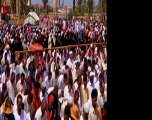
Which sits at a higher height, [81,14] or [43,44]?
[81,14]

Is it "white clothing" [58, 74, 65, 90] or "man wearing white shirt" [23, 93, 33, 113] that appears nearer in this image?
"man wearing white shirt" [23, 93, 33, 113]

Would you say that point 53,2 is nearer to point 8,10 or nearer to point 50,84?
point 8,10

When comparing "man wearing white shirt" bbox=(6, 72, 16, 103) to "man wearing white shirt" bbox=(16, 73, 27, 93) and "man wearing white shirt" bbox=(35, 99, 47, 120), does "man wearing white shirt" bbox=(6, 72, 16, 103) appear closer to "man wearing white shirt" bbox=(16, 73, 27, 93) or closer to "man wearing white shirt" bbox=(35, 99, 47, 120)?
"man wearing white shirt" bbox=(16, 73, 27, 93)

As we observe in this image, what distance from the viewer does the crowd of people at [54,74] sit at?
219 centimetres

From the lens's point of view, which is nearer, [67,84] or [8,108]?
[8,108]

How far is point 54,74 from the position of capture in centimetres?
230

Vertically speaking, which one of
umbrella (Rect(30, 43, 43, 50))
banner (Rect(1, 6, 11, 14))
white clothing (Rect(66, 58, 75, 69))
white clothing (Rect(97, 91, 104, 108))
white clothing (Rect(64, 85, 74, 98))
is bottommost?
white clothing (Rect(97, 91, 104, 108))

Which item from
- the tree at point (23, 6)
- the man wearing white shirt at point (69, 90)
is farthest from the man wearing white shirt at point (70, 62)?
the tree at point (23, 6)

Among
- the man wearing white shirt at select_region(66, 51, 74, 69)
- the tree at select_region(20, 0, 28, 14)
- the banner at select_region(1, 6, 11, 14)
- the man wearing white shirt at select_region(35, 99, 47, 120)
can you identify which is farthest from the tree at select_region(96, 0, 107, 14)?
the man wearing white shirt at select_region(35, 99, 47, 120)

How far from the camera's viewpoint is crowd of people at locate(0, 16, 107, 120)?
7.19 feet

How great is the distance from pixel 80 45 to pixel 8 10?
0.54 m
